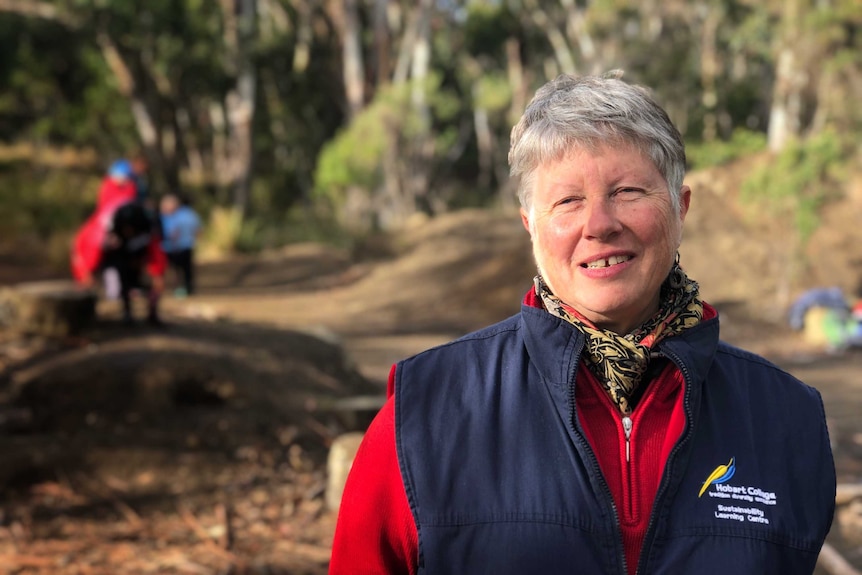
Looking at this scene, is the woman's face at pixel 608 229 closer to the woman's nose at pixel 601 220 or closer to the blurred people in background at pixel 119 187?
the woman's nose at pixel 601 220

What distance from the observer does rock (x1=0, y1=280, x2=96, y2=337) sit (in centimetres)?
915

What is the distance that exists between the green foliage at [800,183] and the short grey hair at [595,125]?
57.8 ft

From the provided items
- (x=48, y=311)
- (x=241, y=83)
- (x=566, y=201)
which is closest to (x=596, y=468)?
(x=566, y=201)

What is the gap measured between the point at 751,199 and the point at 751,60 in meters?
16.0

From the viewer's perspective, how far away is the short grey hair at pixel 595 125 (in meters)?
1.93

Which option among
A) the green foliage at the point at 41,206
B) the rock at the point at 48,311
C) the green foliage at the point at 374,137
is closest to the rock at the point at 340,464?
the rock at the point at 48,311

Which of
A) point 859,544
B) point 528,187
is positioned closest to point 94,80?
point 859,544

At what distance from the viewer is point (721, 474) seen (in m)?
1.83

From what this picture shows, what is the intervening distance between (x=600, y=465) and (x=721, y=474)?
0.21 metres

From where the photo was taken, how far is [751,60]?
34031mm

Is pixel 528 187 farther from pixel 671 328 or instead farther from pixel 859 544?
pixel 859 544

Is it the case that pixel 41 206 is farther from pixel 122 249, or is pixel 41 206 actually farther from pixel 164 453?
pixel 164 453

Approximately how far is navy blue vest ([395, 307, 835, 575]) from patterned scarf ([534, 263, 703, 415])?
0.04m

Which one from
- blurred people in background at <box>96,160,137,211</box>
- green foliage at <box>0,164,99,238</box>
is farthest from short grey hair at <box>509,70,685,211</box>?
green foliage at <box>0,164,99,238</box>
